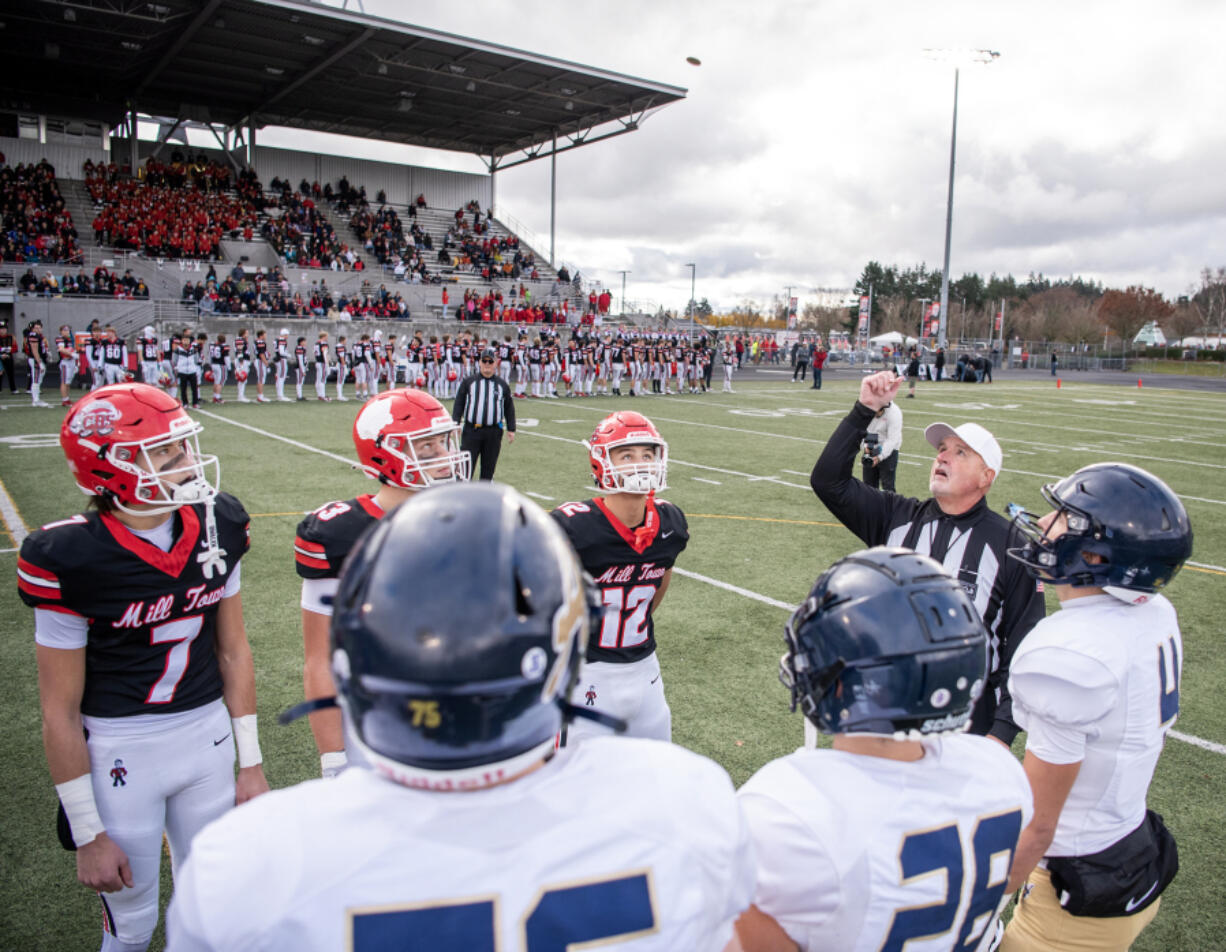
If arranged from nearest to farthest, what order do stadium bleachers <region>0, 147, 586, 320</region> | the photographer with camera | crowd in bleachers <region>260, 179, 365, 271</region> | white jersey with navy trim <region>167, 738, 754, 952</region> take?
white jersey with navy trim <region>167, 738, 754, 952</region>
the photographer with camera
stadium bleachers <region>0, 147, 586, 320</region>
crowd in bleachers <region>260, 179, 365, 271</region>

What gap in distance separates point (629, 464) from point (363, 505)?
1136 mm

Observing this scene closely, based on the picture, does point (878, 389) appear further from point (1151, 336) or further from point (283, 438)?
point (1151, 336)

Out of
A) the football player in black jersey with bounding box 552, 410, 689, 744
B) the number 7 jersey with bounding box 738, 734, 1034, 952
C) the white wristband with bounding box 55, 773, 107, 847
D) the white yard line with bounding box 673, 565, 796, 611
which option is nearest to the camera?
the number 7 jersey with bounding box 738, 734, 1034, 952

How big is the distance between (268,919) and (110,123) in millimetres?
46685

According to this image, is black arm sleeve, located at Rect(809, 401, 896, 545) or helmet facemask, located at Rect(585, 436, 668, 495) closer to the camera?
helmet facemask, located at Rect(585, 436, 668, 495)

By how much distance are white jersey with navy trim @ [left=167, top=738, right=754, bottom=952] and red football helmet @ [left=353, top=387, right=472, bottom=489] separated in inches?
82.2

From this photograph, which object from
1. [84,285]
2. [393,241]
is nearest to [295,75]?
[393,241]

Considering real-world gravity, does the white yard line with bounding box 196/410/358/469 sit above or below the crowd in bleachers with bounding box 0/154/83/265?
below

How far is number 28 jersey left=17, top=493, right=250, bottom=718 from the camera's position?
2.41m

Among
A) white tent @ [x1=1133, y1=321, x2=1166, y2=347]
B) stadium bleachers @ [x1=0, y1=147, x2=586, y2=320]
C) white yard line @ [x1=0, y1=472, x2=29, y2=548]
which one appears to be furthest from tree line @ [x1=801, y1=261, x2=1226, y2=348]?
white yard line @ [x1=0, y1=472, x2=29, y2=548]

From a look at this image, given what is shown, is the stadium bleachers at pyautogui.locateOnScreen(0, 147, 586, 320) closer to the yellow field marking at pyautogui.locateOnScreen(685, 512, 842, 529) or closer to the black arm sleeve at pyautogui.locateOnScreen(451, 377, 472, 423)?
the black arm sleeve at pyautogui.locateOnScreen(451, 377, 472, 423)

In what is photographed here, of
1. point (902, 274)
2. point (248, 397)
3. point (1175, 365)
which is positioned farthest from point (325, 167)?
point (902, 274)

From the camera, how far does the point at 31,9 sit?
84.5 ft

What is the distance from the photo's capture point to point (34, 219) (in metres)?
28.8
